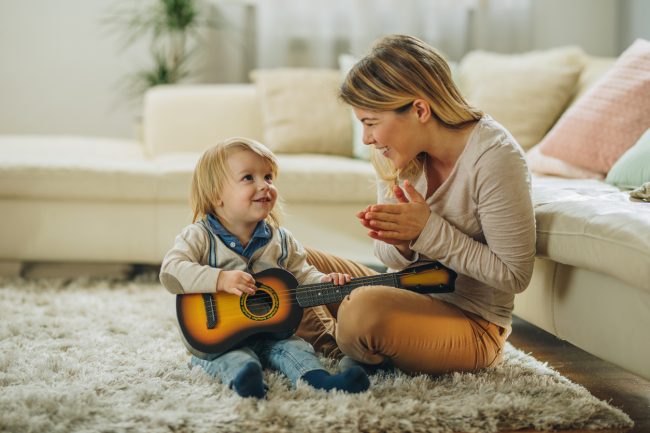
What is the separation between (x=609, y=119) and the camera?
236 centimetres

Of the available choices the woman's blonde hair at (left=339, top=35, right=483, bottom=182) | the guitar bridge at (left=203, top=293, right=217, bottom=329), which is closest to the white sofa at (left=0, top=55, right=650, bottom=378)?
the woman's blonde hair at (left=339, top=35, right=483, bottom=182)

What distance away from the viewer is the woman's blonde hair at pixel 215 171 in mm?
1757

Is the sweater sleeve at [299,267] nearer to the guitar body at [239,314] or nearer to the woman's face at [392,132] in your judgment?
the guitar body at [239,314]

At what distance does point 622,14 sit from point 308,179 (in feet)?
7.73

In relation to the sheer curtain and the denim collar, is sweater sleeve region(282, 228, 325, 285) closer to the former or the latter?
the denim collar

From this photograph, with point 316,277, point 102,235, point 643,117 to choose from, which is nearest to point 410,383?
point 316,277

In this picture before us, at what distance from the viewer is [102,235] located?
2.71 metres

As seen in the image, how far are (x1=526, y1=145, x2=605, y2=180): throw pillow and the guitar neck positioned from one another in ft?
3.28

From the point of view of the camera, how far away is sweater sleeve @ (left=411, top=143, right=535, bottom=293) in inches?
60.5

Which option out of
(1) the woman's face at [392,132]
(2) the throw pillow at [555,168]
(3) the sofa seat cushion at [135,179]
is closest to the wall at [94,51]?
(3) the sofa seat cushion at [135,179]

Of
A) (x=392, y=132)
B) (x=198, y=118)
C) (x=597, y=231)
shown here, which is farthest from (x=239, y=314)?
(x=198, y=118)

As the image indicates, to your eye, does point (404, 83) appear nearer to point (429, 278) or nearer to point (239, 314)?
point (429, 278)

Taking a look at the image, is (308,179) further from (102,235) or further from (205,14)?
(205,14)

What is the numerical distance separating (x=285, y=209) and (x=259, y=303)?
1.11 metres
